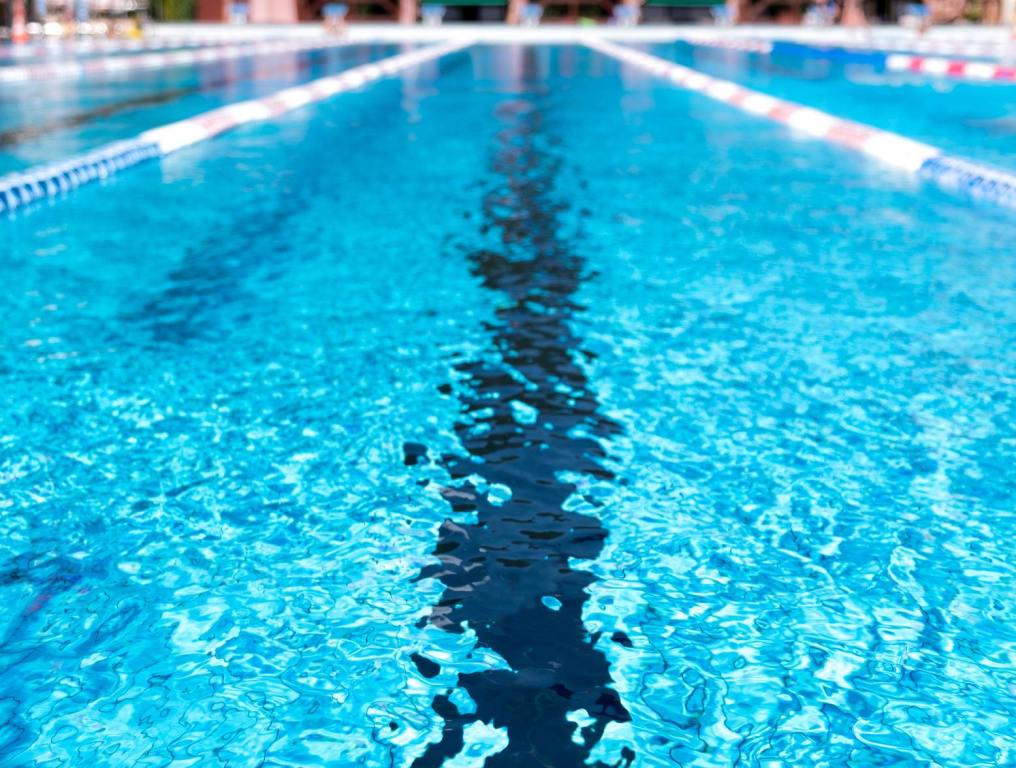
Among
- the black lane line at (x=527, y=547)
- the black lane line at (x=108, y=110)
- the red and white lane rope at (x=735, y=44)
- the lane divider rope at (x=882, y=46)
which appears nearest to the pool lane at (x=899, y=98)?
the lane divider rope at (x=882, y=46)

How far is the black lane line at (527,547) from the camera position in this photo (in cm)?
177

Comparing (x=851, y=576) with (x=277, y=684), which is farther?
(x=851, y=576)

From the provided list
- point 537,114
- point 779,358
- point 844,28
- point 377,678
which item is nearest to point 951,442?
point 779,358

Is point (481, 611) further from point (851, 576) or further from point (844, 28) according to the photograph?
point (844, 28)

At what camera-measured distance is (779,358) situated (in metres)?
3.56

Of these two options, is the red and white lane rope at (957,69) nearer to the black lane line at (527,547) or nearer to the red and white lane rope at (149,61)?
the red and white lane rope at (149,61)

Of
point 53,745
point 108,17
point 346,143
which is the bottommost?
point 53,745

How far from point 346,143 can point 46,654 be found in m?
7.31

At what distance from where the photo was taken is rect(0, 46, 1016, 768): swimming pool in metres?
1.79

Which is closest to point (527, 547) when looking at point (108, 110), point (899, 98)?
point (108, 110)

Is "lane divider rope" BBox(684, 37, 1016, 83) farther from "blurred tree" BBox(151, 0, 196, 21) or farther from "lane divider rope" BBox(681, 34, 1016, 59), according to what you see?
"blurred tree" BBox(151, 0, 196, 21)

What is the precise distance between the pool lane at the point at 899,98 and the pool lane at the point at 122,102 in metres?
6.02

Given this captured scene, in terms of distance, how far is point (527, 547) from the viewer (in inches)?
90.7

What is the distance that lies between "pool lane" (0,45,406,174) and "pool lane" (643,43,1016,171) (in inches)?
237
